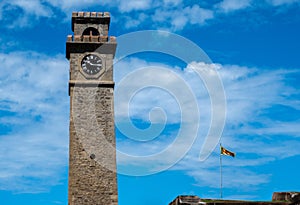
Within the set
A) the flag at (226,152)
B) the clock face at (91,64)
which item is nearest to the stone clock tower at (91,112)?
the clock face at (91,64)

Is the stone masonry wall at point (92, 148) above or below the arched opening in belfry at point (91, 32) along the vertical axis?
below

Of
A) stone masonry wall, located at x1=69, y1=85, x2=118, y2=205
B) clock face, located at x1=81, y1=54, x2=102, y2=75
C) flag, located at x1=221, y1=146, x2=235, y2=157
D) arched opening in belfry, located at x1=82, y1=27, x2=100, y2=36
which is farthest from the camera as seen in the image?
arched opening in belfry, located at x1=82, y1=27, x2=100, y2=36

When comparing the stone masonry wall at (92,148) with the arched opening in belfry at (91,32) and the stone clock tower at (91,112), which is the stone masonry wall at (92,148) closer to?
the stone clock tower at (91,112)

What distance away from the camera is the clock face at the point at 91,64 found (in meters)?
49.0

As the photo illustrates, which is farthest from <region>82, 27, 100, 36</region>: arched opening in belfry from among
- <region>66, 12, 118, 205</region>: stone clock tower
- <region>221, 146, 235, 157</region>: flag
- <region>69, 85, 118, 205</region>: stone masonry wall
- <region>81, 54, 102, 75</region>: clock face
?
<region>221, 146, 235, 157</region>: flag

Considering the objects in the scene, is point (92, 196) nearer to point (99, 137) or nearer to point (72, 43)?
point (99, 137)

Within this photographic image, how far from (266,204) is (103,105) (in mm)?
27384

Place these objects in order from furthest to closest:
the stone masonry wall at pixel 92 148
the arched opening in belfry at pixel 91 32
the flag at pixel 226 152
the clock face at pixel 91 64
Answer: the arched opening in belfry at pixel 91 32, the clock face at pixel 91 64, the stone masonry wall at pixel 92 148, the flag at pixel 226 152

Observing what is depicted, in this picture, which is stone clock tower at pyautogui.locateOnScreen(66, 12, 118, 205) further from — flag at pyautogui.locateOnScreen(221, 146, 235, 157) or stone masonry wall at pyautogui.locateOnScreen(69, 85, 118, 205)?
flag at pyautogui.locateOnScreen(221, 146, 235, 157)

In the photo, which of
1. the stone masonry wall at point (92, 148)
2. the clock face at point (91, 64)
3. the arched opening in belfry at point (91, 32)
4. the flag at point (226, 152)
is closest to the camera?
the flag at point (226, 152)

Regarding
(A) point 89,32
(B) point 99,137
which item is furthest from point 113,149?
(A) point 89,32

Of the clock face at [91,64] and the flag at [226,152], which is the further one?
the clock face at [91,64]

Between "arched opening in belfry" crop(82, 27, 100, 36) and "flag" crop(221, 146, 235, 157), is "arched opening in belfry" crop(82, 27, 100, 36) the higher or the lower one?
the higher one

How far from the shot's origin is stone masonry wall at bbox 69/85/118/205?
45.6 meters
